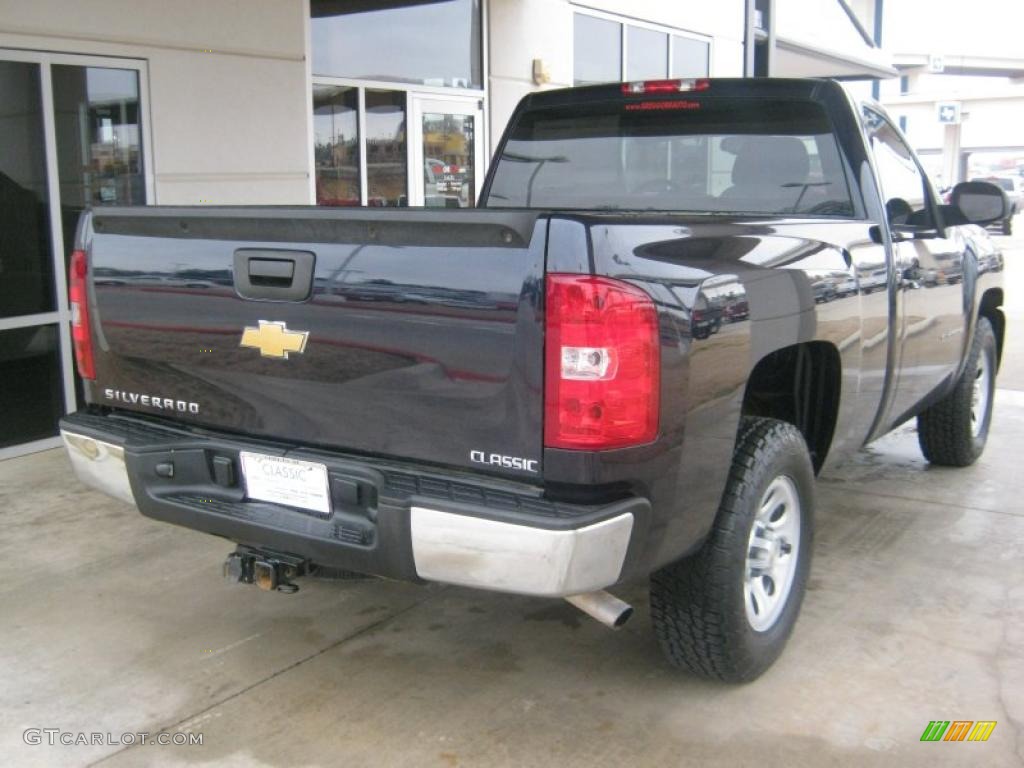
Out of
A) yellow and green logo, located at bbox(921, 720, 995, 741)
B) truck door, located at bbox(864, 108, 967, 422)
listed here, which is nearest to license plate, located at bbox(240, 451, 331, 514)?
yellow and green logo, located at bbox(921, 720, 995, 741)

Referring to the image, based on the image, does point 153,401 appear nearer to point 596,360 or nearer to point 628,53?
point 596,360

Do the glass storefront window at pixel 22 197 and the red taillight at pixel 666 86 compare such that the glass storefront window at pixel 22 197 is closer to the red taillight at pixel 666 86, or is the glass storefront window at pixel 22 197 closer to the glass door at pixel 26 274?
the glass door at pixel 26 274

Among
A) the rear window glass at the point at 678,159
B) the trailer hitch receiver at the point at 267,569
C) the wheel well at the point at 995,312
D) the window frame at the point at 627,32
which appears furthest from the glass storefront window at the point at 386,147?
the trailer hitch receiver at the point at 267,569

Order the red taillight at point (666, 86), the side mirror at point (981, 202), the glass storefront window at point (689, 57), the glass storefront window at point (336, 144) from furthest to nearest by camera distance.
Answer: the glass storefront window at point (689, 57) → the glass storefront window at point (336, 144) → the side mirror at point (981, 202) → the red taillight at point (666, 86)

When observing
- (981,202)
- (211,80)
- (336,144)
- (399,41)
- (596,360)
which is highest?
(399,41)

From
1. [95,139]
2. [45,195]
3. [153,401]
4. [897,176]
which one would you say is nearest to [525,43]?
[95,139]

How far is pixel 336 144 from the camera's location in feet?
28.7

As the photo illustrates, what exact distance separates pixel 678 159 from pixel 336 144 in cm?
468

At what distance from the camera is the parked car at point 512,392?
2.71 meters

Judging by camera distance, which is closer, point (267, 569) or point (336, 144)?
point (267, 569)

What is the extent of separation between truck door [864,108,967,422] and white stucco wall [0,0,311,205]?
4.46 metres

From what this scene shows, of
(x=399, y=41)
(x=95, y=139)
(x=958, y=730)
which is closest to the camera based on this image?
(x=958, y=730)

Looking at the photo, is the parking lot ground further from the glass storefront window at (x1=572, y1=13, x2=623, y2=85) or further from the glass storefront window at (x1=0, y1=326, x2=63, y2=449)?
the glass storefront window at (x1=572, y1=13, x2=623, y2=85)

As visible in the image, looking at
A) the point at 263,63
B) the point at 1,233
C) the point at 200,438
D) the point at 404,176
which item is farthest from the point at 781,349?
the point at 404,176
